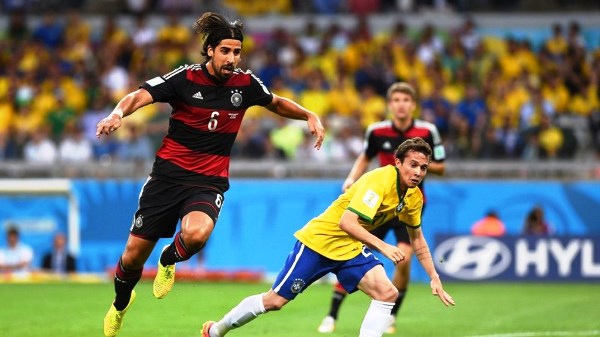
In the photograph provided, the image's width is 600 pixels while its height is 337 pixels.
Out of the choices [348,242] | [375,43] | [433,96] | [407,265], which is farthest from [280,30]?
[348,242]

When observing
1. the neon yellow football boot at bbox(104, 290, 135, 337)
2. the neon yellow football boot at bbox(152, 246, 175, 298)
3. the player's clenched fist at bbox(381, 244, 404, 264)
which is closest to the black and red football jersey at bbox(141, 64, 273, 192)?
the neon yellow football boot at bbox(152, 246, 175, 298)

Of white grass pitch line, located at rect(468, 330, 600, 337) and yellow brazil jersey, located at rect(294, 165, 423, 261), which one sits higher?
yellow brazil jersey, located at rect(294, 165, 423, 261)

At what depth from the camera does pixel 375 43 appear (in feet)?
80.5

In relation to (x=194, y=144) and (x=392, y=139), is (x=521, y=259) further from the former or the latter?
(x=194, y=144)

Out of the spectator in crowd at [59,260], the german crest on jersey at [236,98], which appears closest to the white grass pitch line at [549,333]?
the german crest on jersey at [236,98]

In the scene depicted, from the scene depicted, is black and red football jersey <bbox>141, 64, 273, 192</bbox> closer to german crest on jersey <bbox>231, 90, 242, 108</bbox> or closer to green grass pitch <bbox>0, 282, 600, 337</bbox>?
german crest on jersey <bbox>231, 90, 242, 108</bbox>

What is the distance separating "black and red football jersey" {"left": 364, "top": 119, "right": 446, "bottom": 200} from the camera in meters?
13.0

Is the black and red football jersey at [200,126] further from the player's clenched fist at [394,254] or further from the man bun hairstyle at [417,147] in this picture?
the player's clenched fist at [394,254]

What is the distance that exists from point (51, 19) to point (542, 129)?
35.0 feet

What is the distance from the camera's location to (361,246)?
9.93 m

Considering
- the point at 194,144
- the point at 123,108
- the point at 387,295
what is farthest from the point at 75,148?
the point at 387,295

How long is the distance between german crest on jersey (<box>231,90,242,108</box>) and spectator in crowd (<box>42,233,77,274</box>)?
10.9 m

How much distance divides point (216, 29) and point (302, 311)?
568 centimetres

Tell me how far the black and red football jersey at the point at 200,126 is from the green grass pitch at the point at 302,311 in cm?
221
